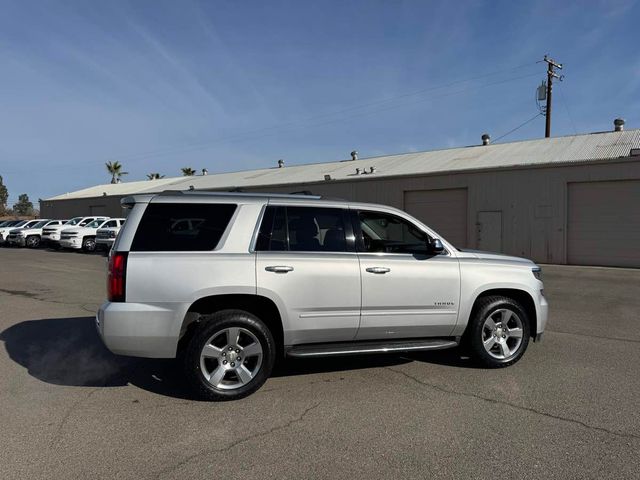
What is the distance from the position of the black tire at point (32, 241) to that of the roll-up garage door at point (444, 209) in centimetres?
2236

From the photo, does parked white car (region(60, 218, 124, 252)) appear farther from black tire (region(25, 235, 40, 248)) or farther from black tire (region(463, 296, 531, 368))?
black tire (region(463, 296, 531, 368))

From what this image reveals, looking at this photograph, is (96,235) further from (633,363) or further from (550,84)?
(550,84)

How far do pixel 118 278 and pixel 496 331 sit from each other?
3925 mm

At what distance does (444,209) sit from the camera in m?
22.6

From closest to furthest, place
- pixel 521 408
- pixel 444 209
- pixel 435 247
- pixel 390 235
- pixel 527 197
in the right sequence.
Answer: pixel 521 408 < pixel 435 247 < pixel 390 235 < pixel 527 197 < pixel 444 209

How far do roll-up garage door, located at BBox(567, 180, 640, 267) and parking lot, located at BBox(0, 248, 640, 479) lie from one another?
13.7m

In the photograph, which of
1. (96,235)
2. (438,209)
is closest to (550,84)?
(438,209)

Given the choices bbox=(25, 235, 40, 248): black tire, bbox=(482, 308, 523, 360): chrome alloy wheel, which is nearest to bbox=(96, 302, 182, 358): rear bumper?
bbox=(482, 308, 523, 360): chrome alloy wheel

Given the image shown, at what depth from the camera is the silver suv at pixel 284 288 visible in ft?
14.4

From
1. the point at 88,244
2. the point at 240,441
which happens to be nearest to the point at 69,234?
the point at 88,244

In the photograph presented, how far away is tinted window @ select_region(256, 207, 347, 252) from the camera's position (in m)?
4.82

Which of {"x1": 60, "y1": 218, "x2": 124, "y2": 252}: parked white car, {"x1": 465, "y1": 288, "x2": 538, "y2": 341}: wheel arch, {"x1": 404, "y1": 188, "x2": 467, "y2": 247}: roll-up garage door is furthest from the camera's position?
{"x1": 60, "y1": 218, "x2": 124, "y2": 252}: parked white car

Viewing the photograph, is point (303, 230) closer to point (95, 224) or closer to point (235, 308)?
point (235, 308)

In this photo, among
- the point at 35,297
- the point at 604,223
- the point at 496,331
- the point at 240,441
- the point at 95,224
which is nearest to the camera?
the point at 240,441
